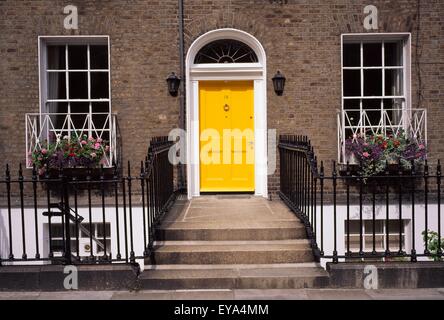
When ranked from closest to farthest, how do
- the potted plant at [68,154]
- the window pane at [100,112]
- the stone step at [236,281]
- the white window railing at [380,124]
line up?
1. the stone step at [236,281]
2. the potted plant at [68,154]
3. the white window railing at [380,124]
4. the window pane at [100,112]

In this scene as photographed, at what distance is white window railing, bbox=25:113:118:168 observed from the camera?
9469 mm

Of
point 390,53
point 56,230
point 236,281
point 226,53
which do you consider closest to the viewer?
point 236,281

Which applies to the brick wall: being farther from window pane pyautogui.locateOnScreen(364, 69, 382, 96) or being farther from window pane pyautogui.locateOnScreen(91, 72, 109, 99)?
window pane pyautogui.locateOnScreen(364, 69, 382, 96)

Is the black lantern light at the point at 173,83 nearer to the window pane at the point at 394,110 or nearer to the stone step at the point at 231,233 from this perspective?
the stone step at the point at 231,233

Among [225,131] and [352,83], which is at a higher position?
[352,83]

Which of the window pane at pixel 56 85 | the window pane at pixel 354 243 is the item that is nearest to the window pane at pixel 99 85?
the window pane at pixel 56 85

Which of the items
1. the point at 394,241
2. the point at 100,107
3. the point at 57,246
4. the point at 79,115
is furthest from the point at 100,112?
the point at 394,241

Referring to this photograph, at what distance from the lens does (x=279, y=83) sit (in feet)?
31.2

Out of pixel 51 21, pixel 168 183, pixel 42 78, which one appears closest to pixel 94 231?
pixel 168 183

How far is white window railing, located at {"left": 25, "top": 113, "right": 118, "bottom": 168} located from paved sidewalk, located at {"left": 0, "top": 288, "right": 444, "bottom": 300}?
13.5 feet

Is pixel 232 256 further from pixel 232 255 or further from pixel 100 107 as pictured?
pixel 100 107

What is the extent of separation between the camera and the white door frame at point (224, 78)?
9.70 meters

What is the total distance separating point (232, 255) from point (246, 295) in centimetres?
87

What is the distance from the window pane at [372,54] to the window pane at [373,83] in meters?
0.15
